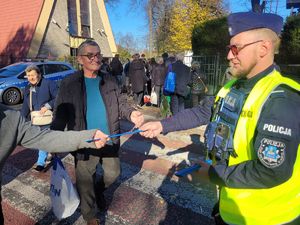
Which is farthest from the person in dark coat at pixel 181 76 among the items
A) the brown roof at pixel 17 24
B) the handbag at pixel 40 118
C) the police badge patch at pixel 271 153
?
the brown roof at pixel 17 24

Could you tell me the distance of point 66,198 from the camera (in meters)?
2.99

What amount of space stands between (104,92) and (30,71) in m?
2.18

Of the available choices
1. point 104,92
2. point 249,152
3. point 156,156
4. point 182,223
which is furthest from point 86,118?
point 156,156

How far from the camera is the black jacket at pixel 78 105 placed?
309 cm

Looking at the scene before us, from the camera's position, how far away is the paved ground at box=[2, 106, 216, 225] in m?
3.61

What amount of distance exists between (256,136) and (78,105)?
203cm

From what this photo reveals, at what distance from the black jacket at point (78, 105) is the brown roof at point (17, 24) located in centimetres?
1940

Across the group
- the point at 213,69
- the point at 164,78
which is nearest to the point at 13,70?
the point at 164,78

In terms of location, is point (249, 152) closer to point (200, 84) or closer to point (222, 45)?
point (200, 84)

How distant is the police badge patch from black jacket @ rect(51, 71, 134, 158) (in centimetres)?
204

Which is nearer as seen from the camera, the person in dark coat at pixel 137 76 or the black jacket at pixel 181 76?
the black jacket at pixel 181 76

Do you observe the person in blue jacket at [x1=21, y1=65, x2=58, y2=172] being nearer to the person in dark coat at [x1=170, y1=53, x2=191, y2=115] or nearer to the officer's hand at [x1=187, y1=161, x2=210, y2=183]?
the officer's hand at [x1=187, y1=161, x2=210, y2=183]

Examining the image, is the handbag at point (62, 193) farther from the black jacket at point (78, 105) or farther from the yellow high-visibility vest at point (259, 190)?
the yellow high-visibility vest at point (259, 190)

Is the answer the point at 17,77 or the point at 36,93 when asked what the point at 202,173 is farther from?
the point at 17,77
